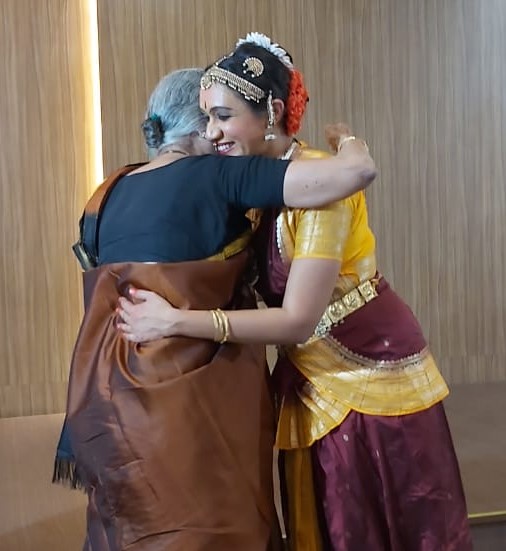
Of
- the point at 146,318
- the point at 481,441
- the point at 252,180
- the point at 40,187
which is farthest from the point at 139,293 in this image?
the point at 40,187

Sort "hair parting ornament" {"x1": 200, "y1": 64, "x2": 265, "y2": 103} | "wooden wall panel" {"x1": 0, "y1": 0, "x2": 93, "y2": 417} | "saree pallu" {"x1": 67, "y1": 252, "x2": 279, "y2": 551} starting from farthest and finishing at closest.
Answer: "wooden wall panel" {"x1": 0, "y1": 0, "x2": 93, "y2": 417} → "hair parting ornament" {"x1": 200, "y1": 64, "x2": 265, "y2": 103} → "saree pallu" {"x1": 67, "y1": 252, "x2": 279, "y2": 551}

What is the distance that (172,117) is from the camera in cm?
140

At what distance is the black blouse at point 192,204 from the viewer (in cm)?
128

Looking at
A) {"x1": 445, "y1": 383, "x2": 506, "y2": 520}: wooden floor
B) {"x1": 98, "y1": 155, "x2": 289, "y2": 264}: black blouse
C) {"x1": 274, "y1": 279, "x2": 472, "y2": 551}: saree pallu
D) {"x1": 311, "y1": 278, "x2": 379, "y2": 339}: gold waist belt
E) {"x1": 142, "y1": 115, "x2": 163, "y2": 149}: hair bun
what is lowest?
{"x1": 445, "y1": 383, "x2": 506, "y2": 520}: wooden floor

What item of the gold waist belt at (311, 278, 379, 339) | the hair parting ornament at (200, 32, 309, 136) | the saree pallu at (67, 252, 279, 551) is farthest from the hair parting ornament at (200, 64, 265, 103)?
the gold waist belt at (311, 278, 379, 339)

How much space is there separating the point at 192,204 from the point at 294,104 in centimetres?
28

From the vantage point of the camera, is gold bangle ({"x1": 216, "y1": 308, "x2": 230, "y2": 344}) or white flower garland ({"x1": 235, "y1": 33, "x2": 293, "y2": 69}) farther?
white flower garland ({"x1": 235, "y1": 33, "x2": 293, "y2": 69})

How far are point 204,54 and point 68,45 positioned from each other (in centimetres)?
50

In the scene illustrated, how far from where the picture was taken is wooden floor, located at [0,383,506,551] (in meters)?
1.98

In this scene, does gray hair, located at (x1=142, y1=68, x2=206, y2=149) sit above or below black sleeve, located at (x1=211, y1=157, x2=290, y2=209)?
above

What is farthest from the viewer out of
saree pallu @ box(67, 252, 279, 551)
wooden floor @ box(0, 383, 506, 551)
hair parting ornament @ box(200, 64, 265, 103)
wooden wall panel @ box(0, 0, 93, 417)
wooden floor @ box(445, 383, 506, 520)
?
wooden wall panel @ box(0, 0, 93, 417)

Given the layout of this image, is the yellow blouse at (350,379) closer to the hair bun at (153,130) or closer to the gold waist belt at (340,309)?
the gold waist belt at (340,309)

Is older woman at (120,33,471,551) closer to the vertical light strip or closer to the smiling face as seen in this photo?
the smiling face

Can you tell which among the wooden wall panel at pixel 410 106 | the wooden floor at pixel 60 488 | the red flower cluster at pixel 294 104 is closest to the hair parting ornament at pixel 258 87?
the red flower cluster at pixel 294 104
